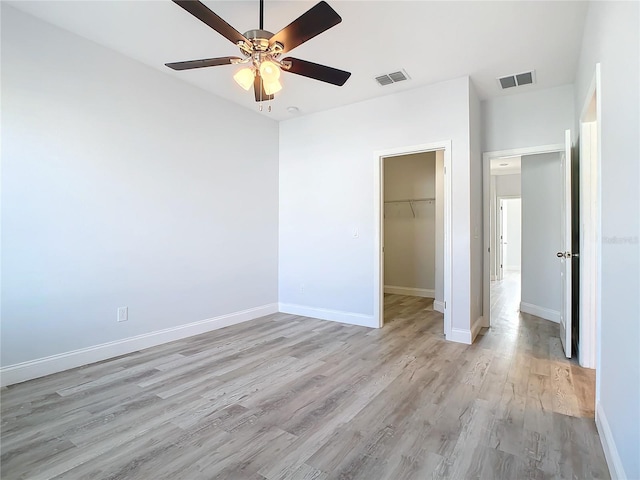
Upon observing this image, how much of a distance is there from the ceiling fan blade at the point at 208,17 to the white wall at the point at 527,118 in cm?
338

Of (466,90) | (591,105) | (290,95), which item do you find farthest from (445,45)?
(290,95)

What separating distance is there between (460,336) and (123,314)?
3.50m

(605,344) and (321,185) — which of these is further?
(321,185)

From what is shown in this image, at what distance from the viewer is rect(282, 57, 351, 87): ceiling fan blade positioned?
2291 millimetres

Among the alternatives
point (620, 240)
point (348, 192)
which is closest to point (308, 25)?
point (620, 240)

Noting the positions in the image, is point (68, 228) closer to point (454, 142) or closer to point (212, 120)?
point (212, 120)

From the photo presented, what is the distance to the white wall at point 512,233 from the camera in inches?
433

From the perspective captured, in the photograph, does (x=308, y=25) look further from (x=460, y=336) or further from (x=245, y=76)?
(x=460, y=336)

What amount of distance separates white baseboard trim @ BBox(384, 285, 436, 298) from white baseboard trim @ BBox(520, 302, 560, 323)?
147 cm

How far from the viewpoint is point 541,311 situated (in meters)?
4.70

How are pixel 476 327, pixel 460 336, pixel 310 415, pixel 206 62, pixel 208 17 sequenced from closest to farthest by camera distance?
pixel 208 17 < pixel 310 415 < pixel 206 62 < pixel 460 336 < pixel 476 327

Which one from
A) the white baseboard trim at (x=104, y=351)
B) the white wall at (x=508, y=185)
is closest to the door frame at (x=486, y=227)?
the white baseboard trim at (x=104, y=351)

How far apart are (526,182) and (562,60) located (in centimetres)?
225

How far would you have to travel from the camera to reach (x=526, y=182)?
5.04 meters
